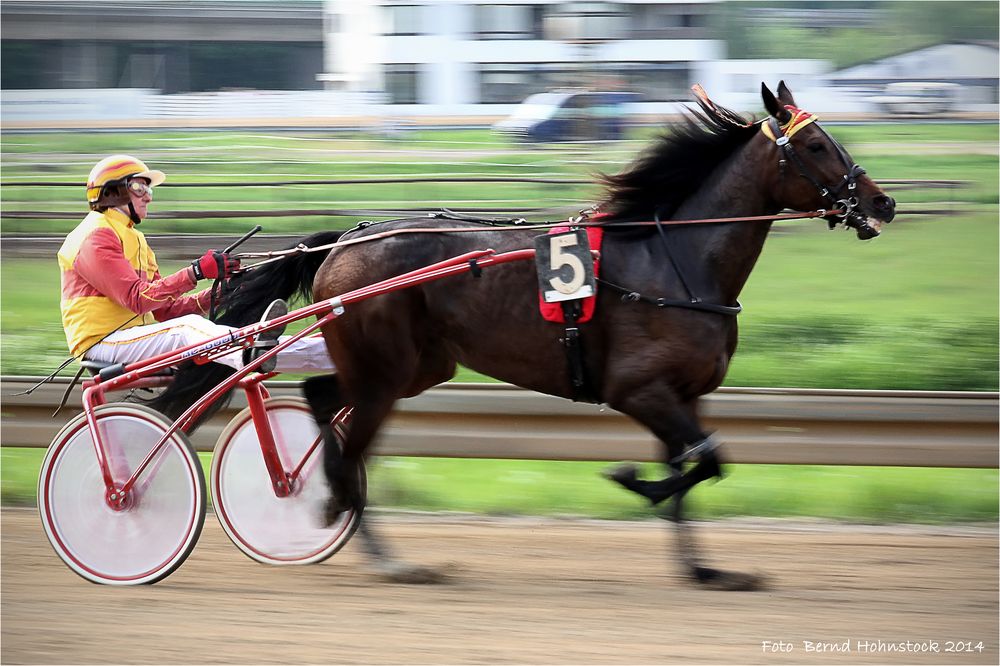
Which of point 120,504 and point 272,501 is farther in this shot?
point 272,501

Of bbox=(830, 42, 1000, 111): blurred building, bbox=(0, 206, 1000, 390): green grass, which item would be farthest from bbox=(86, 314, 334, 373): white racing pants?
bbox=(830, 42, 1000, 111): blurred building

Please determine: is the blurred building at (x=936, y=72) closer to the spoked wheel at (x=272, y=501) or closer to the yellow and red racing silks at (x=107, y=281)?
the spoked wheel at (x=272, y=501)

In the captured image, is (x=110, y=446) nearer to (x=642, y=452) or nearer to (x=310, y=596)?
(x=310, y=596)

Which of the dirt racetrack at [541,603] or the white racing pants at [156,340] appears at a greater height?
the white racing pants at [156,340]

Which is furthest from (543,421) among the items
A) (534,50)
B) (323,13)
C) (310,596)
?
(323,13)

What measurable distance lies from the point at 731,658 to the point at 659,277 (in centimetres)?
161

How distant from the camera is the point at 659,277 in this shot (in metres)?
4.65

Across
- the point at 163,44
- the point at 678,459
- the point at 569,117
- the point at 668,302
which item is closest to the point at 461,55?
the point at 569,117

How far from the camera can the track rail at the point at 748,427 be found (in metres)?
5.50

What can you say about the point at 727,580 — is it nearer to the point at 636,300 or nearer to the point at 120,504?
the point at 636,300

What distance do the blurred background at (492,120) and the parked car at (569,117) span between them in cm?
1

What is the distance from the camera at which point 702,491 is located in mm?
6180

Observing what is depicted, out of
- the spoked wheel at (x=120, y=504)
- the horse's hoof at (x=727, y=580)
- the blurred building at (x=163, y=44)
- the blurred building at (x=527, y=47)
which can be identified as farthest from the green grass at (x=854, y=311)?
the spoked wheel at (x=120, y=504)

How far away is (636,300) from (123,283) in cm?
214
